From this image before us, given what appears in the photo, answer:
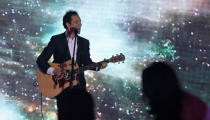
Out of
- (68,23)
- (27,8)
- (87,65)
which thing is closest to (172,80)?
(87,65)

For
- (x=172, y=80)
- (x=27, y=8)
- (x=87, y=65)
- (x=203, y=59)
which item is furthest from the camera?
(x=27, y=8)

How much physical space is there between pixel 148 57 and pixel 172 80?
3215mm

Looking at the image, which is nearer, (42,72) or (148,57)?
(42,72)

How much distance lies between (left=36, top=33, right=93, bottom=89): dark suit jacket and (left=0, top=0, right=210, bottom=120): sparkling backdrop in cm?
51

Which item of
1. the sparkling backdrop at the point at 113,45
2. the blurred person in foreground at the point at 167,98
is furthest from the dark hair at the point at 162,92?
the sparkling backdrop at the point at 113,45

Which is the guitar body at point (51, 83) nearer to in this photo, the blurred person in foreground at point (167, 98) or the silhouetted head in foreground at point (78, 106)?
the blurred person in foreground at point (167, 98)

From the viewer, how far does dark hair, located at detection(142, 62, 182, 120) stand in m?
2.08

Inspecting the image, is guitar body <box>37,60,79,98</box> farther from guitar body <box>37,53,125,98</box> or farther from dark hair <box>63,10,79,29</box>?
dark hair <box>63,10,79,29</box>

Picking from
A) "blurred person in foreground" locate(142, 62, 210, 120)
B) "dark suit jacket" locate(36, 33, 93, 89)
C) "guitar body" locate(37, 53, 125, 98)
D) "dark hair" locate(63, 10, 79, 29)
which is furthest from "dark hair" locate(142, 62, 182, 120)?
"dark hair" locate(63, 10, 79, 29)

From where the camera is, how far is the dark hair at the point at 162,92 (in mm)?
2082

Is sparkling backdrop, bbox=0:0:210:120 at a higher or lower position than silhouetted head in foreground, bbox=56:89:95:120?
lower

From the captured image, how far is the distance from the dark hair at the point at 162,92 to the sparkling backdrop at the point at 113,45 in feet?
10.4

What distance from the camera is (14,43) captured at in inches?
227

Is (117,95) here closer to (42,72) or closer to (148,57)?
(148,57)
